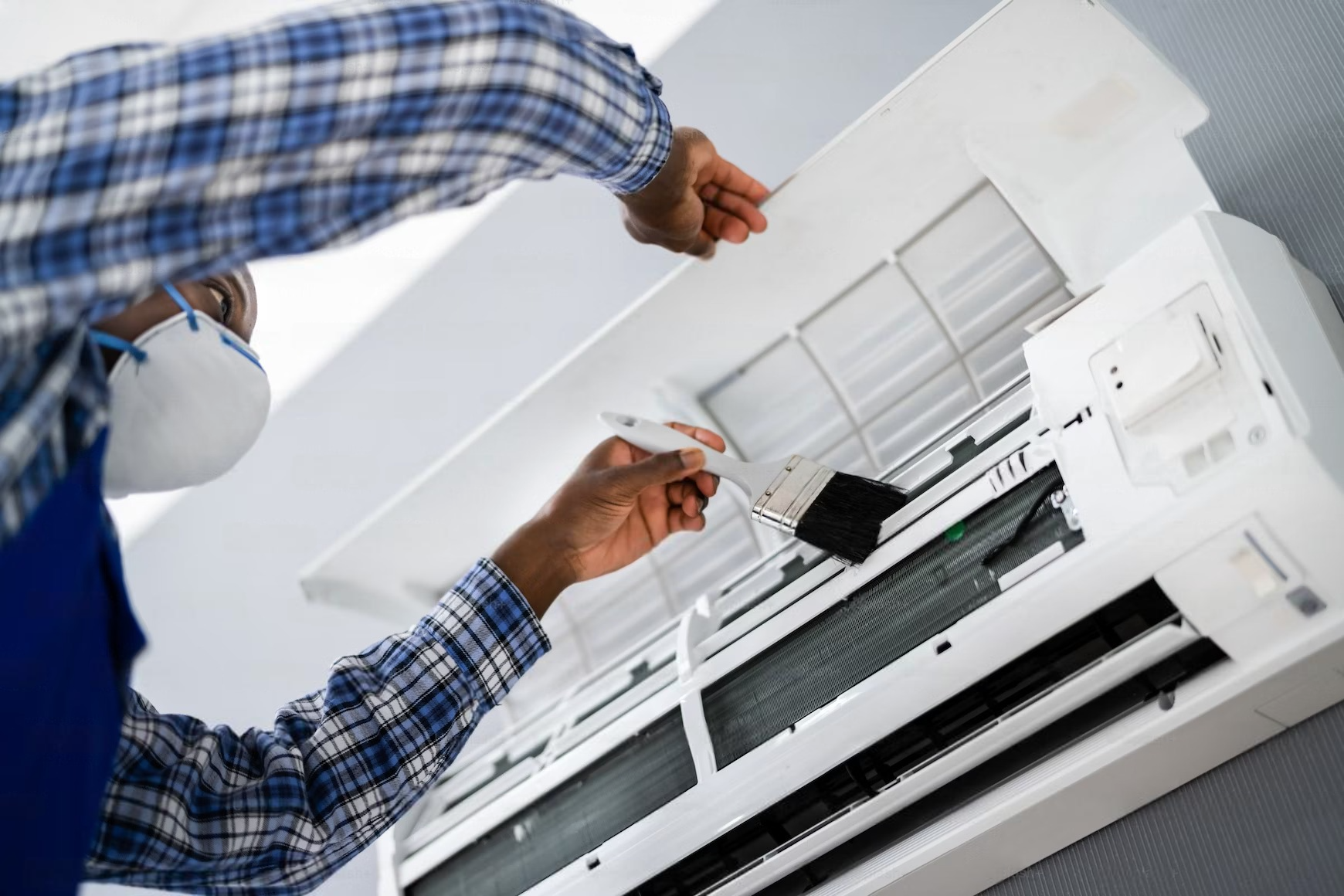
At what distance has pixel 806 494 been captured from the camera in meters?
1.20

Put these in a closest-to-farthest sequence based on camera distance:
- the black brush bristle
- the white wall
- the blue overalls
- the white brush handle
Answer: the blue overalls < the black brush bristle < the white brush handle < the white wall

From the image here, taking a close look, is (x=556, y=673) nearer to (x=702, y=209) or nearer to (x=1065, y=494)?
(x=702, y=209)

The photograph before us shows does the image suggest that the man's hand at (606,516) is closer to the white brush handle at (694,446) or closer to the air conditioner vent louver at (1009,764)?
the white brush handle at (694,446)

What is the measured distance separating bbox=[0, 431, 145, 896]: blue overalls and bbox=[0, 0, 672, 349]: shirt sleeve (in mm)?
179

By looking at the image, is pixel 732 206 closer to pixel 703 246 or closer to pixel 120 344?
pixel 703 246

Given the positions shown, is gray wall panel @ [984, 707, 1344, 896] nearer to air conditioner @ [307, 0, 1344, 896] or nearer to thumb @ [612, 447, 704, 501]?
air conditioner @ [307, 0, 1344, 896]

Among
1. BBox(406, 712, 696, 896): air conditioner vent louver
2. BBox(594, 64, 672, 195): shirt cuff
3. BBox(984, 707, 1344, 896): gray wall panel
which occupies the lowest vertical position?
BBox(984, 707, 1344, 896): gray wall panel

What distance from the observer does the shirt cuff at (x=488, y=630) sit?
1.19m

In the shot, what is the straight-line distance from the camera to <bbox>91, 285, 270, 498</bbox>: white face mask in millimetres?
948

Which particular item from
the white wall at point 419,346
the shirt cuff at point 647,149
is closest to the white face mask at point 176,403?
the shirt cuff at point 647,149

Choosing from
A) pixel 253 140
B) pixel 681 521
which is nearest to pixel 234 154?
pixel 253 140

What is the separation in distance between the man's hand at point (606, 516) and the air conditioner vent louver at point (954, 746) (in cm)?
33

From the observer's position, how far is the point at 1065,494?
3.29 feet

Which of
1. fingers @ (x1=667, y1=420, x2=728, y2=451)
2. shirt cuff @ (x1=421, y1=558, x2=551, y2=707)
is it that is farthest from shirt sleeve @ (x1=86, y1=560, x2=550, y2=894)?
fingers @ (x1=667, y1=420, x2=728, y2=451)
